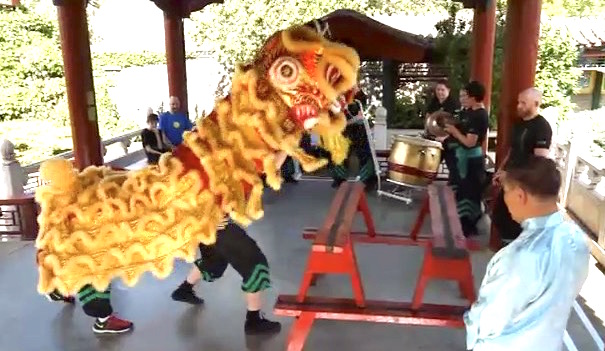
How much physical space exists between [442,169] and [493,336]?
5.78 meters

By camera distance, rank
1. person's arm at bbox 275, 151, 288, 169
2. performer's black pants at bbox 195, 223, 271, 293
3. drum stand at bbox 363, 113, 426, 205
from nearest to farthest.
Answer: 1. person's arm at bbox 275, 151, 288, 169
2. performer's black pants at bbox 195, 223, 271, 293
3. drum stand at bbox 363, 113, 426, 205

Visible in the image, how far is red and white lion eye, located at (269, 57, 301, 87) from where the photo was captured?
8.75 ft

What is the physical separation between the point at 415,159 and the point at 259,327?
10.7 feet

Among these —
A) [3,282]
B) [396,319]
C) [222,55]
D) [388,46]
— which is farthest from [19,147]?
[396,319]

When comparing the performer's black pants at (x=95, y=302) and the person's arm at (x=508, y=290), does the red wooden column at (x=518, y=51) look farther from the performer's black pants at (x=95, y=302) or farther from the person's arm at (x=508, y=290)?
the performer's black pants at (x=95, y=302)

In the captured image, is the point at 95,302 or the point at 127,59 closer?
the point at 95,302

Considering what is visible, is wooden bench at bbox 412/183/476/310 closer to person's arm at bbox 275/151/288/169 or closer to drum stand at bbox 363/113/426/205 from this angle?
person's arm at bbox 275/151/288/169

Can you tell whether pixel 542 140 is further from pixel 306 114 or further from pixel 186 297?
pixel 186 297

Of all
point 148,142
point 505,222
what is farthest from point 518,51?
point 148,142

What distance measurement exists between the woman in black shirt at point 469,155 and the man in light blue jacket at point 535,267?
3.13 m

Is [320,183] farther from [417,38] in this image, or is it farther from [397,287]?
[417,38]

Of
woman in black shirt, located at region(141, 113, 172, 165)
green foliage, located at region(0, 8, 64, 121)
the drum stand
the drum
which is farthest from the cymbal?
green foliage, located at region(0, 8, 64, 121)

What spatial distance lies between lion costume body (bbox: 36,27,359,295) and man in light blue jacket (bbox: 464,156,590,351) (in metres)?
1.08

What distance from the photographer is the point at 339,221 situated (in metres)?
3.67
